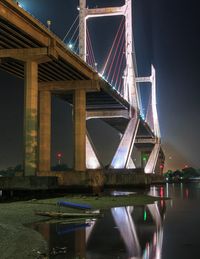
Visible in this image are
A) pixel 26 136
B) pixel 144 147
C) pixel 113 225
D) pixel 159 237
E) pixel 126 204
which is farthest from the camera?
pixel 144 147

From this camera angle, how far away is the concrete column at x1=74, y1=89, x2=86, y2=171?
185ft

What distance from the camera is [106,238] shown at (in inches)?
628

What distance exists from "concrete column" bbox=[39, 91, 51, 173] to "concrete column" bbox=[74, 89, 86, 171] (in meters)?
3.21

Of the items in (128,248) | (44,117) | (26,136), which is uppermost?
(44,117)

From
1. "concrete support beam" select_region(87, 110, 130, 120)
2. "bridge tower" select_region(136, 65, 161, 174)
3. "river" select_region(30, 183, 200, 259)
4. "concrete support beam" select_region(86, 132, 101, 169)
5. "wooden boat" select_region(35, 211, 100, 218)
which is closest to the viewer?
"river" select_region(30, 183, 200, 259)

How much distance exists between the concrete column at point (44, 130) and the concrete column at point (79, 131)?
321 centimetres

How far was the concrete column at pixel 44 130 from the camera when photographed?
56906mm

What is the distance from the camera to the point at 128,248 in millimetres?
14117

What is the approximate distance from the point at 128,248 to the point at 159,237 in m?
2.57

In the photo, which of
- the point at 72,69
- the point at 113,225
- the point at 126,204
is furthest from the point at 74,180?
the point at 113,225

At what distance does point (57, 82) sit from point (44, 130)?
589 cm

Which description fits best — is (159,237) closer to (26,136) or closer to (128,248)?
(128,248)

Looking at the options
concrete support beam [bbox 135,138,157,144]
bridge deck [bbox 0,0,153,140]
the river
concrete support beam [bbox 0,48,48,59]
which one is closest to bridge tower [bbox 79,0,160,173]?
bridge deck [bbox 0,0,153,140]

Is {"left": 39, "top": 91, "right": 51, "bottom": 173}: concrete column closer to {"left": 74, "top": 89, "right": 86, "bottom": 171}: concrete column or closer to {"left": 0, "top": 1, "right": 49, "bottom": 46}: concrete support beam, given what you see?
{"left": 74, "top": 89, "right": 86, "bottom": 171}: concrete column
